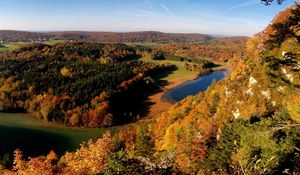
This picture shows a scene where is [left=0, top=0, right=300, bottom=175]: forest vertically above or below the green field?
above

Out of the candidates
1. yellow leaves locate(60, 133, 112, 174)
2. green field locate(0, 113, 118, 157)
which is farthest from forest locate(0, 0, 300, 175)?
green field locate(0, 113, 118, 157)

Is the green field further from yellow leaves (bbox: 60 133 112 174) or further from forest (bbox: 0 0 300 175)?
yellow leaves (bbox: 60 133 112 174)

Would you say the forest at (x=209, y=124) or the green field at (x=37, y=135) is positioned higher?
the forest at (x=209, y=124)

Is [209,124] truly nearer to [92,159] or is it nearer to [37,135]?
[92,159]

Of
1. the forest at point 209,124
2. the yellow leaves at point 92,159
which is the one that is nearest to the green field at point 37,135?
the forest at point 209,124

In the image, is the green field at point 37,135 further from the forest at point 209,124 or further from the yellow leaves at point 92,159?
the yellow leaves at point 92,159

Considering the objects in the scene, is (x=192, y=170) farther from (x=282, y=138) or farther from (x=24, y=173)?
(x=24, y=173)

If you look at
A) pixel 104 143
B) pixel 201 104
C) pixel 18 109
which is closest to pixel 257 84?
pixel 201 104

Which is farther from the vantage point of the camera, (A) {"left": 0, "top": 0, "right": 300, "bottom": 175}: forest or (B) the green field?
(B) the green field
